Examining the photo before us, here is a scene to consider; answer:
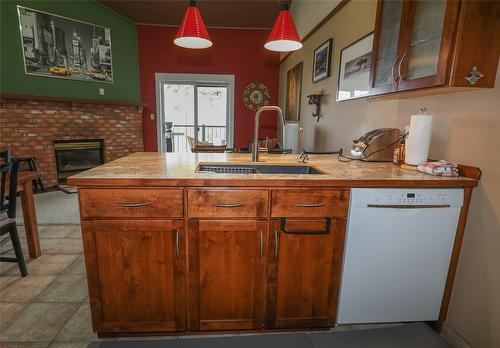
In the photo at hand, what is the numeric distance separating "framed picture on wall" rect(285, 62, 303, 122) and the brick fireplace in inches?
115

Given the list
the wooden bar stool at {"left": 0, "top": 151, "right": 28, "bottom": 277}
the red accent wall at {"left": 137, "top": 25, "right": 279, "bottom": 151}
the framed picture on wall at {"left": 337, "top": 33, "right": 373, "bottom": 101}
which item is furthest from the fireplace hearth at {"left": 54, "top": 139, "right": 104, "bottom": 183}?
the framed picture on wall at {"left": 337, "top": 33, "right": 373, "bottom": 101}

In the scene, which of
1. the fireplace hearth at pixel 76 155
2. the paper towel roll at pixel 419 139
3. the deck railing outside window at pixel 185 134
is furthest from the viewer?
the deck railing outside window at pixel 185 134

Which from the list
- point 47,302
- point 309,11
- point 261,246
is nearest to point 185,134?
point 309,11

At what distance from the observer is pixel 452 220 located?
1387 mm

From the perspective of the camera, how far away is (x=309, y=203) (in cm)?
132

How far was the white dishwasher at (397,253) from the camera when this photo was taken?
1.34 meters

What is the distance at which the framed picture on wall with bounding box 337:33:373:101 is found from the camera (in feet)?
7.17

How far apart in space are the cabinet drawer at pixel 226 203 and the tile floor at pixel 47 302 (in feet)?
3.09

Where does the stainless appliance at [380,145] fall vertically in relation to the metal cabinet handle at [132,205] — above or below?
Answer: above

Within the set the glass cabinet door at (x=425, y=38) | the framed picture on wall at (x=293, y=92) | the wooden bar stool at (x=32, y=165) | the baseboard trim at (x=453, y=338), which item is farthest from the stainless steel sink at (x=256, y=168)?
the wooden bar stool at (x=32, y=165)

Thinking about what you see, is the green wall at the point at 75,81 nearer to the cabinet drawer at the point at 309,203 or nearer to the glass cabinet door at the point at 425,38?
the cabinet drawer at the point at 309,203

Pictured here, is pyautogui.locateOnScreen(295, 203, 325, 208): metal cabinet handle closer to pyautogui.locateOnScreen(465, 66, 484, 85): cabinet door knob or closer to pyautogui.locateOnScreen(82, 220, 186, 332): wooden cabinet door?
pyautogui.locateOnScreen(82, 220, 186, 332): wooden cabinet door

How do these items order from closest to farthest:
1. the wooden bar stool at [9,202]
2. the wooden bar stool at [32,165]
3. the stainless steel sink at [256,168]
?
1. the wooden bar stool at [9,202]
2. the stainless steel sink at [256,168]
3. the wooden bar stool at [32,165]

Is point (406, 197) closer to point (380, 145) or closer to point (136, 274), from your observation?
point (380, 145)
